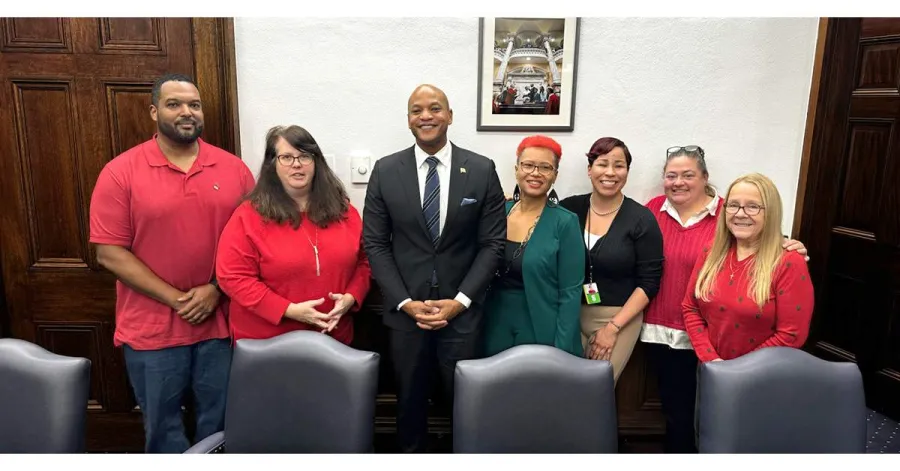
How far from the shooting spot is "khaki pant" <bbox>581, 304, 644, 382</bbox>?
216 cm

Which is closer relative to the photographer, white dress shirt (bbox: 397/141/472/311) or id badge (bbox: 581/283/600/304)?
white dress shirt (bbox: 397/141/472/311)

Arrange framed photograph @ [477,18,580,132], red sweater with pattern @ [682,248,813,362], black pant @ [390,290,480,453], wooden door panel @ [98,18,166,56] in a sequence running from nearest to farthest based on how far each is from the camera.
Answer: red sweater with pattern @ [682,248,813,362], black pant @ [390,290,480,453], wooden door panel @ [98,18,166,56], framed photograph @ [477,18,580,132]

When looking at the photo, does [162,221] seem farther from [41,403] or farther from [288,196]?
[41,403]

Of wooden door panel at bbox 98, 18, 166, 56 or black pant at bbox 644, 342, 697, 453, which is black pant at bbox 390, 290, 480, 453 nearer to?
black pant at bbox 644, 342, 697, 453

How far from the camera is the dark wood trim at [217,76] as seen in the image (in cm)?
228

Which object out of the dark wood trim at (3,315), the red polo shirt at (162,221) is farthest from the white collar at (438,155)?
the dark wood trim at (3,315)

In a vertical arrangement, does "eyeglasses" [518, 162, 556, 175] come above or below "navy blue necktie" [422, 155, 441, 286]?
above

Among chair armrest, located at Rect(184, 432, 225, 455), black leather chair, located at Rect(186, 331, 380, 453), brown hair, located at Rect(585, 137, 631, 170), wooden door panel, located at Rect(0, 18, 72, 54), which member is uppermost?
wooden door panel, located at Rect(0, 18, 72, 54)

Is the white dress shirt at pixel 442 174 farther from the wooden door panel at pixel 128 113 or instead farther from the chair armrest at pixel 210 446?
the wooden door panel at pixel 128 113

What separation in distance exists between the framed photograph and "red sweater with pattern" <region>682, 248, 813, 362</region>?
96 centimetres

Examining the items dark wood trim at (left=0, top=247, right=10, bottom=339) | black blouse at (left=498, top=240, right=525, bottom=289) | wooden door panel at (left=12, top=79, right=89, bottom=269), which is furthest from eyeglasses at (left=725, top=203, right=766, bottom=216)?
dark wood trim at (left=0, top=247, right=10, bottom=339)

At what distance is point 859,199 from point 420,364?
2.13 m

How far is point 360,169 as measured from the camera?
97.5 inches

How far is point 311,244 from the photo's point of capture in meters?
1.95
